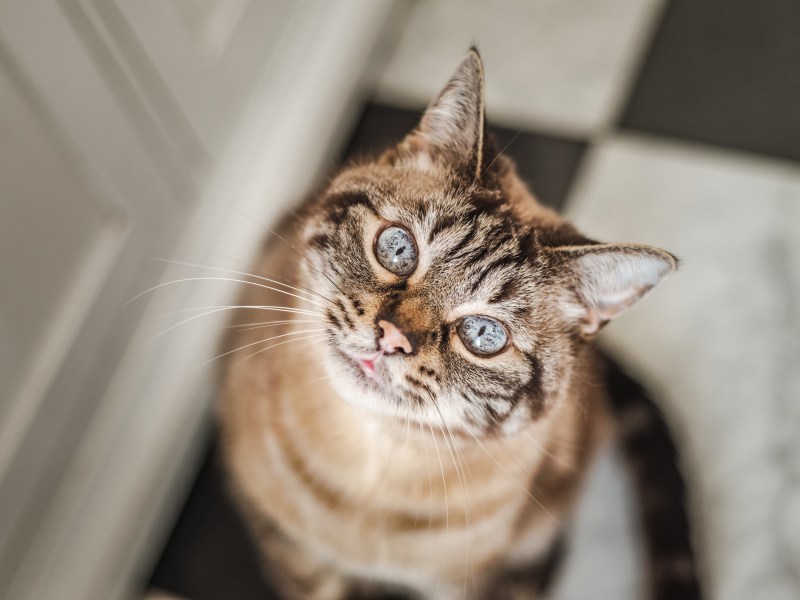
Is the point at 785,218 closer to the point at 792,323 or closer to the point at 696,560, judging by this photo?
the point at 792,323

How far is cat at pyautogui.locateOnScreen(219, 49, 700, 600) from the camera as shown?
0.76m

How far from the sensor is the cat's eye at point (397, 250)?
2.55 ft

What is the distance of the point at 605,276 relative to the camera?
728mm

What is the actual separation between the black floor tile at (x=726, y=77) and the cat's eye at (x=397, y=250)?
0.88m

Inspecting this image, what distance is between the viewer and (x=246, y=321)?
1.14 m

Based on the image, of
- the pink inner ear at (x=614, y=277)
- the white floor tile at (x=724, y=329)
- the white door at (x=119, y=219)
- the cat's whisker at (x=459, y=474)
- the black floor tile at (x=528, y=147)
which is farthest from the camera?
the black floor tile at (x=528, y=147)

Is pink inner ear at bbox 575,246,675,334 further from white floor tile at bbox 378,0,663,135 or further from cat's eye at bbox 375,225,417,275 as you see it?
white floor tile at bbox 378,0,663,135

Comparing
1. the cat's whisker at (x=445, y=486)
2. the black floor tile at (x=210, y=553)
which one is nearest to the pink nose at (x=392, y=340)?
the cat's whisker at (x=445, y=486)

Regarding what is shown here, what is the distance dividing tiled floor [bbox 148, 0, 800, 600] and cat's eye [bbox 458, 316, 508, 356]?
0.59m

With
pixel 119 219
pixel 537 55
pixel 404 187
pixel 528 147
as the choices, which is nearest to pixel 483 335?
pixel 404 187

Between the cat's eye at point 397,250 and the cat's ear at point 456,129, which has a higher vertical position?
the cat's ear at point 456,129

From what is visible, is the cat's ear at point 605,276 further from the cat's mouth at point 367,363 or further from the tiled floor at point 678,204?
the tiled floor at point 678,204

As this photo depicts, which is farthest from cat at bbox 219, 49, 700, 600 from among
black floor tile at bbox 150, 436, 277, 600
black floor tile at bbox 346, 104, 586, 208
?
black floor tile at bbox 346, 104, 586, 208

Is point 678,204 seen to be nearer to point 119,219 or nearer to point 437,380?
point 437,380
